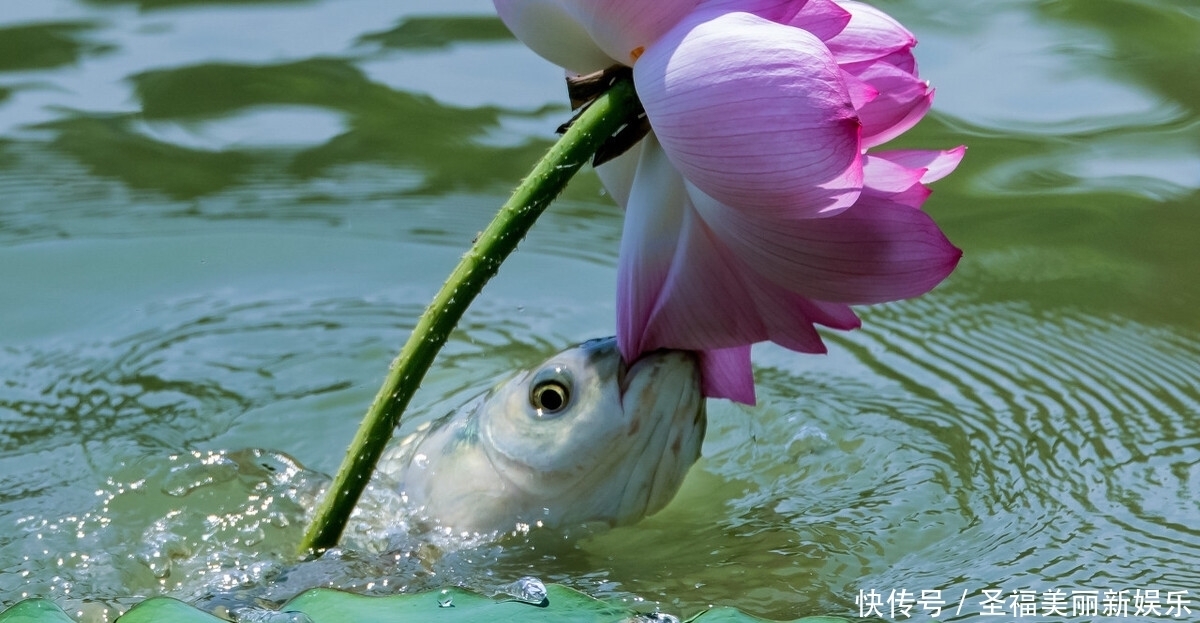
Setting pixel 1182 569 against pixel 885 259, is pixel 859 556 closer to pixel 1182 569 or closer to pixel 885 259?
pixel 1182 569

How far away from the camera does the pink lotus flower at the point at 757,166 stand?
848 millimetres

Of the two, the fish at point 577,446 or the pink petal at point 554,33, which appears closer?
the pink petal at point 554,33

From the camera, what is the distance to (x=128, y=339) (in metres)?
1.73

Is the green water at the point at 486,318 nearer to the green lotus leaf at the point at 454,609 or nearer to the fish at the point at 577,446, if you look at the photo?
the fish at the point at 577,446

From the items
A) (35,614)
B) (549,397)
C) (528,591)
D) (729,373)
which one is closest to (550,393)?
(549,397)

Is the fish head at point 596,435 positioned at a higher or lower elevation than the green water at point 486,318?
higher

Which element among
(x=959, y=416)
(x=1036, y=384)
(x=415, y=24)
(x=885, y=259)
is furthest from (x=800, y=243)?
(x=415, y=24)

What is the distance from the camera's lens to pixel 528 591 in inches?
37.4

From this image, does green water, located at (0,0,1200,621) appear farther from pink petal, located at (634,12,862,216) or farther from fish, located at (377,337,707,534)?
pink petal, located at (634,12,862,216)

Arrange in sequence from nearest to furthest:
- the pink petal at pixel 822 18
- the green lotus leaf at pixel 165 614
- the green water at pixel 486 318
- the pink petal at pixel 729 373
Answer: the green lotus leaf at pixel 165 614 < the pink petal at pixel 822 18 < the pink petal at pixel 729 373 < the green water at pixel 486 318

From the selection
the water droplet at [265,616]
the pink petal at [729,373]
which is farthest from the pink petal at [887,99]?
the water droplet at [265,616]

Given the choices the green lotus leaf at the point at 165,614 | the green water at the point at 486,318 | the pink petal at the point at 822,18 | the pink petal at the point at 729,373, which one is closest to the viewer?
the green lotus leaf at the point at 165,614

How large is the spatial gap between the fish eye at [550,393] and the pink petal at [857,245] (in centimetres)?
29

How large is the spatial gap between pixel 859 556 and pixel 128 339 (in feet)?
3.05
